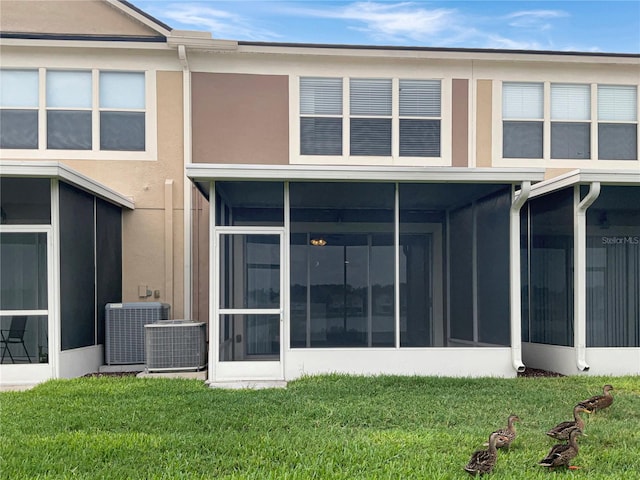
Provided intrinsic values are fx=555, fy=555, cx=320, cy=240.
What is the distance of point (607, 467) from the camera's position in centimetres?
451

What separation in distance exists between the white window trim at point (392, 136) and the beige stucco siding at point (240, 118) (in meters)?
0.15

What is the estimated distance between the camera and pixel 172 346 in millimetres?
8617

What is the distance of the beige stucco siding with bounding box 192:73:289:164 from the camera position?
11.0m

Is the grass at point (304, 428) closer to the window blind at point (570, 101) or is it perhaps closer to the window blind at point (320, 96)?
the window blind at point (320, 96)

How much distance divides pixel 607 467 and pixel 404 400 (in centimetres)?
251

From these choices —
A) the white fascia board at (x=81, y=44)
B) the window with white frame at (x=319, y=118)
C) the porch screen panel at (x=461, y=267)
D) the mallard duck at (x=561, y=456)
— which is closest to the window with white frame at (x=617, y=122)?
the porch screen panel at (x=461, y=267)

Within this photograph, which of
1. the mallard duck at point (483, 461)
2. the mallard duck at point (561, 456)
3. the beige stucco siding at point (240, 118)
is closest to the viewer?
the mallard duck at point (483, 461)

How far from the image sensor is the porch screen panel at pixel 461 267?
8.66 meters

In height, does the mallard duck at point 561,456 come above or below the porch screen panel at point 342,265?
below

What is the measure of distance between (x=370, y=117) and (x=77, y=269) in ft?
20.3

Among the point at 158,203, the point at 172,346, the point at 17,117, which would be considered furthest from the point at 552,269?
the point at 17,117

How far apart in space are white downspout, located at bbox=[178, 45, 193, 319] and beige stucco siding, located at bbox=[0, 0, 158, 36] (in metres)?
1.00

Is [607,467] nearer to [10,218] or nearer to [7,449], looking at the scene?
[7,449]

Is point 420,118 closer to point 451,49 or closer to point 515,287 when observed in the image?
point 451,49
